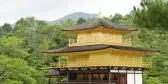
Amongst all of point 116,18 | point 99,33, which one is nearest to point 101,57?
point 99,33

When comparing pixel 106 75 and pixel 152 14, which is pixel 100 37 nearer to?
pixel 106 75

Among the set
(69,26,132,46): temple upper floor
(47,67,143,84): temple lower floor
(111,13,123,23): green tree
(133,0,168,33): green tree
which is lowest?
(47,67,143,84): temple lower floor

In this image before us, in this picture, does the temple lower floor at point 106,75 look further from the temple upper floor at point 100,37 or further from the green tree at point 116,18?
the green tree at point 116,18

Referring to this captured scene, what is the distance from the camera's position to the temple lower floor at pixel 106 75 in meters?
33.4

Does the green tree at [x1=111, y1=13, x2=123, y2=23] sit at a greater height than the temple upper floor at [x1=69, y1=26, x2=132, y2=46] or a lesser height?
greater

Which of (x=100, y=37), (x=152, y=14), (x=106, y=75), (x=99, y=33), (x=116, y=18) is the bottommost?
(x=106, y=75)

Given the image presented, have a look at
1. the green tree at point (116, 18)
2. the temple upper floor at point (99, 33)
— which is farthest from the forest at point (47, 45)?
the temple upper floor at point (99, 33)

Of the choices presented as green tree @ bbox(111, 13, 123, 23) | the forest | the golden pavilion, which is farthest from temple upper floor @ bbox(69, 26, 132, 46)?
green tree @ bbox(111, 13, 123, 23)

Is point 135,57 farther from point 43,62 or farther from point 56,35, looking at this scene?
point 56,35

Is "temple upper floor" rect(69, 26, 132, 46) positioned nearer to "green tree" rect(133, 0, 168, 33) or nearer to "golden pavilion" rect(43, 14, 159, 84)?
"golden pavilion" rect(43, 14, 159, 84)

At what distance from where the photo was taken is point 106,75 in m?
34.4

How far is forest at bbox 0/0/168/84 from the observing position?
16.5 meters

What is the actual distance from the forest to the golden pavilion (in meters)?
3.99

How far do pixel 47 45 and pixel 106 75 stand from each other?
22.9 meters
